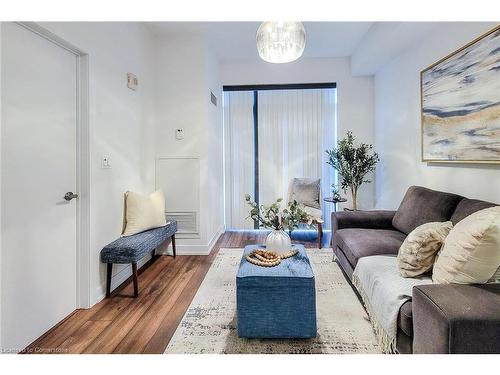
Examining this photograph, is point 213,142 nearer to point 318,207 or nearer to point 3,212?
point 318,207

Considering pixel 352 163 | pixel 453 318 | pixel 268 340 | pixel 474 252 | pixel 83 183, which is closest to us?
pixel 453 318

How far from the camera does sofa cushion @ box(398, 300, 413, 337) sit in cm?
144

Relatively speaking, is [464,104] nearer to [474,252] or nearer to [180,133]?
[474,252]

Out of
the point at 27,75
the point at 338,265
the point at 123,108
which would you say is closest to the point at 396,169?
the point at 338,265

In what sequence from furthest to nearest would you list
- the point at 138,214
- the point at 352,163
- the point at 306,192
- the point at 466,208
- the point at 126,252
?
the point at 306,192, the point at 352,163, the point at 138,214, the point at 126,252, the point at 466,208

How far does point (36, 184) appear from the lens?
6.10 ft

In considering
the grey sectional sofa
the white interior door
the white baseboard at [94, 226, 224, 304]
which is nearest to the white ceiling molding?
the grey sectional sofa

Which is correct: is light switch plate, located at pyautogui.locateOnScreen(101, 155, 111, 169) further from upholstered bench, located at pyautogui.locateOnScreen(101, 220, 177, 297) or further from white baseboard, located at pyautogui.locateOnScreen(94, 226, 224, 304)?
white baseboard, located at pyautogui.locateOnScreen(94, 226, 224, 304)

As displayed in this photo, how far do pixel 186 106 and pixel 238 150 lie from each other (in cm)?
136

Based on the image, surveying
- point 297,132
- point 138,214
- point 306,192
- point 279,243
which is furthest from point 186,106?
point 279,243

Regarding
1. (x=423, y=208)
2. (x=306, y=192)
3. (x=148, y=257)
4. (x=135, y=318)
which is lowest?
(x=135, y=318)

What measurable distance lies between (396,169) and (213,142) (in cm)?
252

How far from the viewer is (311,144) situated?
4715mm

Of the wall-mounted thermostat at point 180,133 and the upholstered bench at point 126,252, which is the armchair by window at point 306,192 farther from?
the upholstered bench at point 126,252
